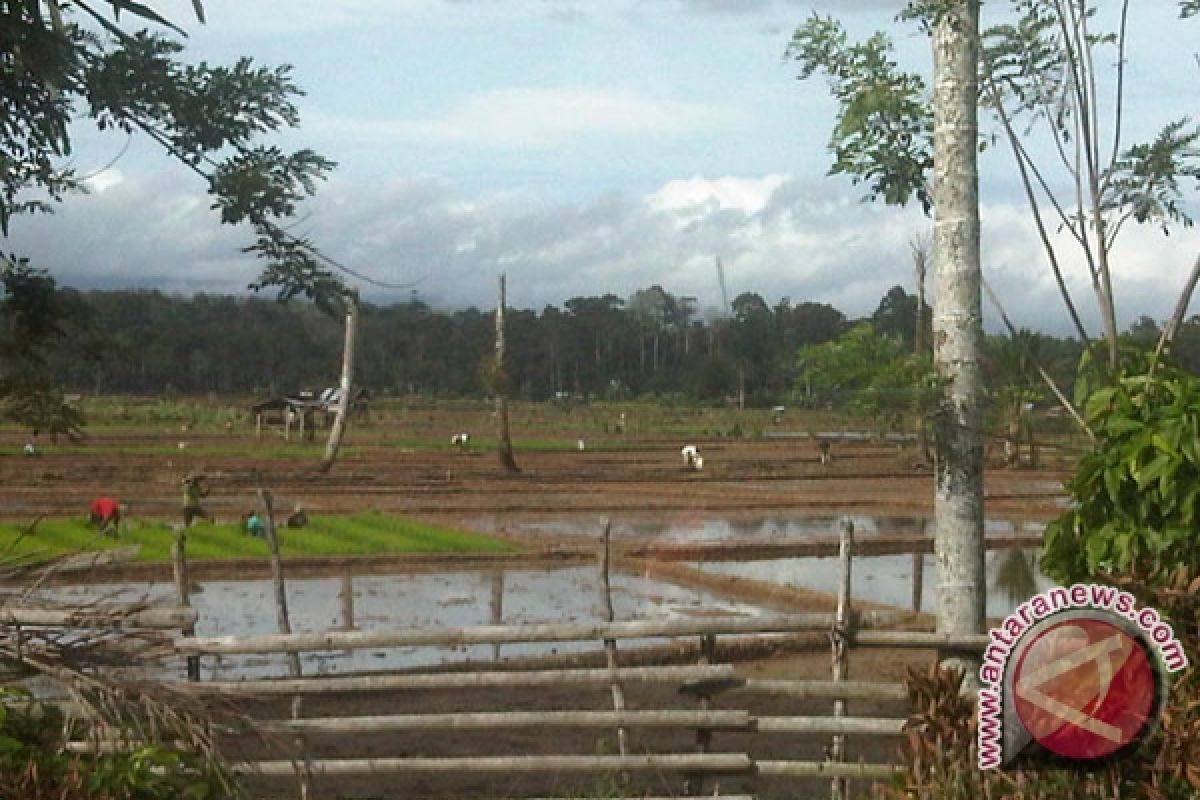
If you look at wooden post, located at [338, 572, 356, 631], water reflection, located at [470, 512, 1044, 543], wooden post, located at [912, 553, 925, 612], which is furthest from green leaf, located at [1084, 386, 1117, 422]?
water reflection, located at [470, 512, 1044, 543]

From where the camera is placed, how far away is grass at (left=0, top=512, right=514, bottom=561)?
1761 centimetres

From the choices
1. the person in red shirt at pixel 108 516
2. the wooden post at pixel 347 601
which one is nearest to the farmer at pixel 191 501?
the person in red shirt at pixel 108 516

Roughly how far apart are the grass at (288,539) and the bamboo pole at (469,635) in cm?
1030

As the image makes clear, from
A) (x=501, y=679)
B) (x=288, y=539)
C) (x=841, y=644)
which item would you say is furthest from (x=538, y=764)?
(x=288, y=539)

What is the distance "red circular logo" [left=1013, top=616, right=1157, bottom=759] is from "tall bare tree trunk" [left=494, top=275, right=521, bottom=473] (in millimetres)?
29273

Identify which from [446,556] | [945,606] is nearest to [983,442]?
[945,606]

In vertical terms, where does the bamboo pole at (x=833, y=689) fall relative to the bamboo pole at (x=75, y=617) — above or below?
below

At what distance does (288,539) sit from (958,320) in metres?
13.7

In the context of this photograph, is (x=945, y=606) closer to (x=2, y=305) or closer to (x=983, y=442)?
(x=983, y=442)

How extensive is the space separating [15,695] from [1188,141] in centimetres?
534

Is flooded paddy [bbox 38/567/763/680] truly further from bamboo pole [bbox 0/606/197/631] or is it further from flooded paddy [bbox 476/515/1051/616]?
bamboo pole [bbox 0/606/197/631]

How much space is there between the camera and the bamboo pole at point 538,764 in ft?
22.1

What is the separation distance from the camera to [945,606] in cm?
661

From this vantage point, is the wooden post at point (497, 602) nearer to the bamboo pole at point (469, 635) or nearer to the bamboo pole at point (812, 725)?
the bamboo pole at point (469, 635)
